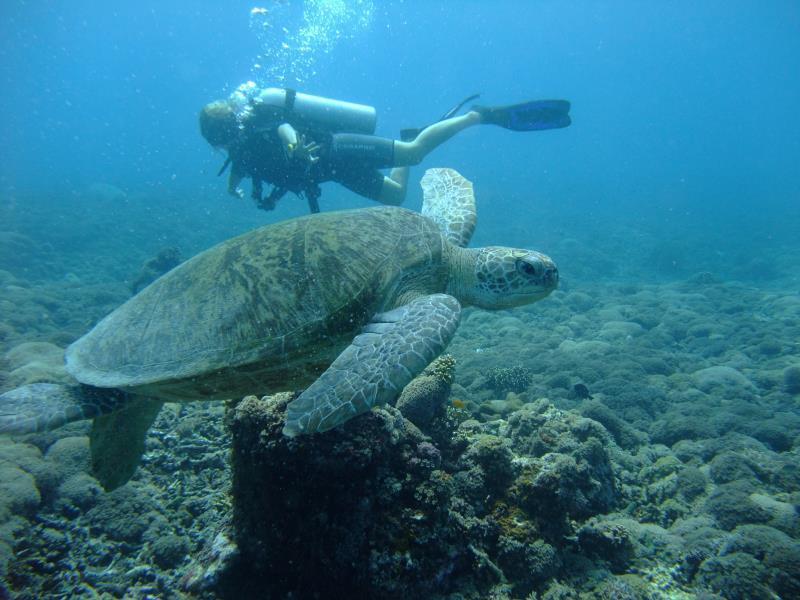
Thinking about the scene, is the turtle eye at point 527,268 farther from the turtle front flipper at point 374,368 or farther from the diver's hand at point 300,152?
the diver's hand at point 300,152

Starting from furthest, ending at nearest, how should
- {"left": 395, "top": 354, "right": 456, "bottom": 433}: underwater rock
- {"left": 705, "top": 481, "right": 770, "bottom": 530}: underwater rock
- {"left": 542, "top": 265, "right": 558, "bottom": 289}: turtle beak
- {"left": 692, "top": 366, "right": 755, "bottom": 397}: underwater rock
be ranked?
{"left": 692, "top": 366, "right": 755, "bottom": 397}: underwater rock
{"left": 395, "top": 354, "right": 456, "bottom": 433}: underwater rock
{"left": 542, "top": 265, "right": 558, "bottom": 289}: turtle beak
{"left": 705, "top": 481, "right": 770, "bottom": 530}: underwater rock

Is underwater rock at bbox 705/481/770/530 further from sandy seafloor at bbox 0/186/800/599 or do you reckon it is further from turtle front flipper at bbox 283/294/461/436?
turtle front flipper at bbox 283/294/461/436

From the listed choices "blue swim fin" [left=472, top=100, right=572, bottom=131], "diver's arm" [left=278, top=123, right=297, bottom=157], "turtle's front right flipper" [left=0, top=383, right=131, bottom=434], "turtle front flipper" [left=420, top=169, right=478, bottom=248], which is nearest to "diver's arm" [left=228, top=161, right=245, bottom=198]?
"diver's arm" [left=278, top=123, right=297, bottom=157]

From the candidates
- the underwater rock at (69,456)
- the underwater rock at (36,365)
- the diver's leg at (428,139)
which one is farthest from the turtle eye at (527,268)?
the underwater rock at (36,365)

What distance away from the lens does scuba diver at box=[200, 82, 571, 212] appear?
736cm

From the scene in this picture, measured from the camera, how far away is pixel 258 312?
2797mm

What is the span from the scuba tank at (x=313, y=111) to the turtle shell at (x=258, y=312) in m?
5.56

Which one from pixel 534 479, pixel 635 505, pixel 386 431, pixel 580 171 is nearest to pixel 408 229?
pixel 386 431

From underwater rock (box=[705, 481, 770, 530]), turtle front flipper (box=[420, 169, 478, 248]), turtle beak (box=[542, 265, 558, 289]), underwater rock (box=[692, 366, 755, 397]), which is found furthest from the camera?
underwater rock (box=[692, 366, 755, 397])

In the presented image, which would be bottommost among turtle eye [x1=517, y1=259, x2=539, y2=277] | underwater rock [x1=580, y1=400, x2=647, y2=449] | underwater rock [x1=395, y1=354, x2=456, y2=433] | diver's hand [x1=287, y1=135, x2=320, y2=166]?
underwater rock [x1=395, y1=354, x2=456, y2=433]

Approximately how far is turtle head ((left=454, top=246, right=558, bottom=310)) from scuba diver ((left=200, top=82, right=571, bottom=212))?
14.7 ft

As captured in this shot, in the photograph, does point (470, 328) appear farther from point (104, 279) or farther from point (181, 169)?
point (181, 169)

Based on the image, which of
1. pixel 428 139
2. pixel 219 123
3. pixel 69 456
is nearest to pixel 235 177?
pixel 219 123

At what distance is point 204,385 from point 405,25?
460ft
